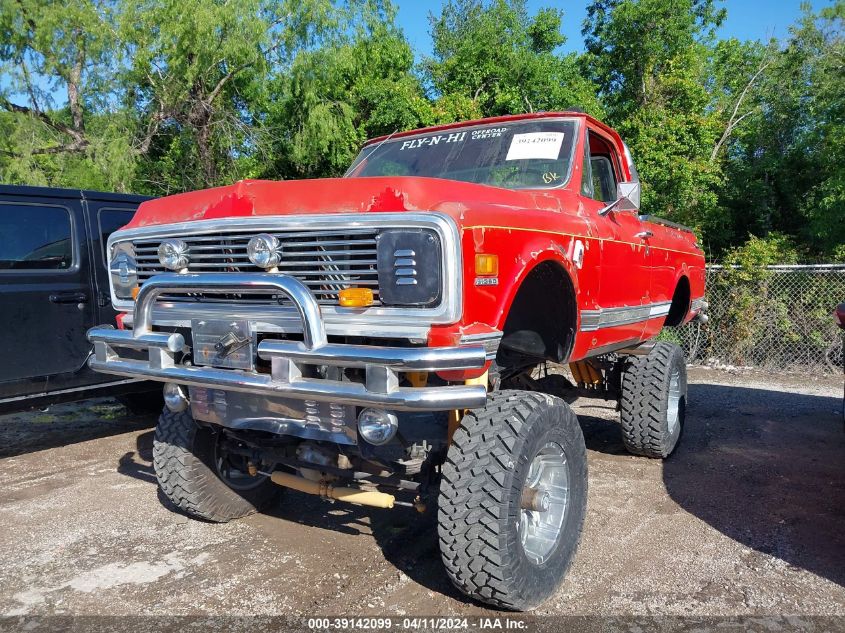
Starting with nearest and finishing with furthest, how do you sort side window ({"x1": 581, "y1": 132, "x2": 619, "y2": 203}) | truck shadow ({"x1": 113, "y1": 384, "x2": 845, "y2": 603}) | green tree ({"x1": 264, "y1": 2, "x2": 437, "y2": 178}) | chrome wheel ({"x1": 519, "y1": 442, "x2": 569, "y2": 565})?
chrome wheel ({"x1": 519, "y1": 442, "x2": 569, "y2": 565}) < truck shadow ({"x1": 113, "y1": 384, "x2": 845, "y2": 603}) < side window ({"x1": 581, "y1": 132, "x2": 619, "y2": 203}) < green tree ({"x1": 264, "y1": 2, "x2": 437, "y2": 178})

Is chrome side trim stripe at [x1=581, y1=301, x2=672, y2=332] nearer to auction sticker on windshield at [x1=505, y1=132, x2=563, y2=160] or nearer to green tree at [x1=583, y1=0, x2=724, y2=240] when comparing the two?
auction sticker on windshield at [x1=505, y1=132, x2=563, y2=160]

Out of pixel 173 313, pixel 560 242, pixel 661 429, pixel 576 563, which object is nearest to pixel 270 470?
pixel 173 313

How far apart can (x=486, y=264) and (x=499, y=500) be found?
3.08 ft

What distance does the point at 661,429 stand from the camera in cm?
482

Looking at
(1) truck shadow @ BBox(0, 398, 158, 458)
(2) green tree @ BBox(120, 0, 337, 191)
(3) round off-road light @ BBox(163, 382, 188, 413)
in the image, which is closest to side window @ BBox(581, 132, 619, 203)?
(3) round off-road light @ BBox(163, 382, 188, 413)

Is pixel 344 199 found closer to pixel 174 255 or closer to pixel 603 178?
pixel 174 255

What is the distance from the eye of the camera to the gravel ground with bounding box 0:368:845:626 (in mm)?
2932

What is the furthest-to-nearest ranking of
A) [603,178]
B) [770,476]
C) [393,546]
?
[770,476] < [603,178] < [393,546]

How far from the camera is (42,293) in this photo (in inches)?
190

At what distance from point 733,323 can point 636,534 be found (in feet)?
23.5

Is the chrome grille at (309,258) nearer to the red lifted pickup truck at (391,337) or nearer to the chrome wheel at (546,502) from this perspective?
Result: the red lifted pickup truck at (391,337)

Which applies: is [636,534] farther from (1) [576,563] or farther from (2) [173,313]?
A: (2) [173,313]

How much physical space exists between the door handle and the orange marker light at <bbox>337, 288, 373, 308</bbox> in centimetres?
344

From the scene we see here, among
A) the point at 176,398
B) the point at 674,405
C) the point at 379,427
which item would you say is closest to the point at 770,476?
the point at 674,405
